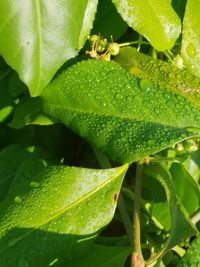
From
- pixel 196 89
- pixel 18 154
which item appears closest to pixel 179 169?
pixel 196 89

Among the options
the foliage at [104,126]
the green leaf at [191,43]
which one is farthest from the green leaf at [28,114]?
the green leaf at [191,43]

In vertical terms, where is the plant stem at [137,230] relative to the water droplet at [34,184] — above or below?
below

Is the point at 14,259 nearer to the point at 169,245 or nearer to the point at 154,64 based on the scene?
the point at 169,245

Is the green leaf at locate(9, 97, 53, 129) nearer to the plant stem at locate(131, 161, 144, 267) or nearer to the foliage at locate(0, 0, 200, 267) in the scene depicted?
the foliage at locate(0, 0, 200, 267)

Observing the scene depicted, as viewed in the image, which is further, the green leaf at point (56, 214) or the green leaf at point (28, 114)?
the green leaf at point (28, 114)

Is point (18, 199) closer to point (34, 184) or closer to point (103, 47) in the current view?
point (34, 184)

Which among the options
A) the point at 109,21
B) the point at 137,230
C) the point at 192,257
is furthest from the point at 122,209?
the point at 109,21

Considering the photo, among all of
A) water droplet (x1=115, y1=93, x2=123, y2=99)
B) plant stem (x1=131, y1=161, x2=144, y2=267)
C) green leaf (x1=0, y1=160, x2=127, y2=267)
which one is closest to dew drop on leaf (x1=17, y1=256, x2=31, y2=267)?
green leaf (x1=0, y1=160, x2=127, y2=267)

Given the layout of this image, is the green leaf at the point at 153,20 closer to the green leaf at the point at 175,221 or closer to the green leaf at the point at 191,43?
the green leaf at the point at 191,43
